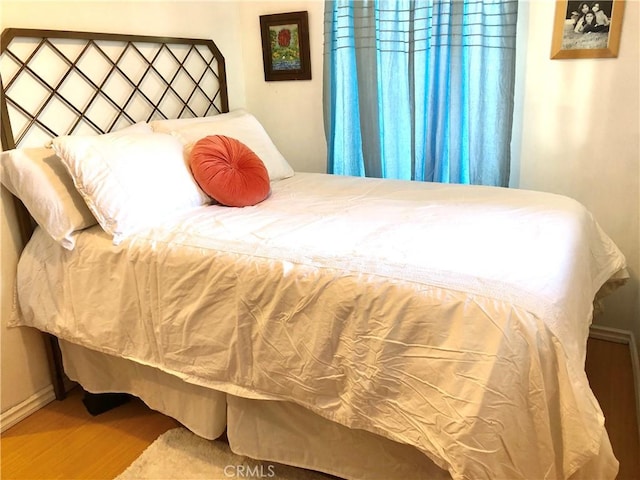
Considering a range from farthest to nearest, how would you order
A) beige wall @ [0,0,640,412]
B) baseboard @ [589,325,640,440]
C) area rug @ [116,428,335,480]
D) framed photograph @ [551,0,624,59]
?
baseboard @ [589,325,640,440] < framed photograph @ [551,0,624,59] < beige wall @ [0,0,640,412] < area rug @ [116,428,335,480]

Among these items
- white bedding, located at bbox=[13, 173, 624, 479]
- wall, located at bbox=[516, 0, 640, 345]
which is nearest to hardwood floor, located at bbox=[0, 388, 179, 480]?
white bedding, located at bbox=[13, 173, 624, 479]

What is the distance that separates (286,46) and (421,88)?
0.85 metres

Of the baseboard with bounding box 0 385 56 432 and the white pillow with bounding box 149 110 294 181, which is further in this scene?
the white pillow with bounding box 149 110 294 181

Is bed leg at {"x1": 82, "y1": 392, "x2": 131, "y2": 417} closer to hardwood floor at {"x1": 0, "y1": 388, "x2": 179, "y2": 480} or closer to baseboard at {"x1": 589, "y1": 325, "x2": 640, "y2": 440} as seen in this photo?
hardwood floor at {"x1": 0, "y1": 388, "x2": 179, "y2": 480}

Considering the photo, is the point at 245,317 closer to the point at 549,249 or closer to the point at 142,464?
the point at 142,464

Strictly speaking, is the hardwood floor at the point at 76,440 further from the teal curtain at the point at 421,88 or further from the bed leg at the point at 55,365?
the teal curtain at the point at 421,88

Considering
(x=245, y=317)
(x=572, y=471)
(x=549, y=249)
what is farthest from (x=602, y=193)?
(x=245, y=317)

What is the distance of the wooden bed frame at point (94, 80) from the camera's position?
1883 mm

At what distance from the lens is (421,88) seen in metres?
2.49

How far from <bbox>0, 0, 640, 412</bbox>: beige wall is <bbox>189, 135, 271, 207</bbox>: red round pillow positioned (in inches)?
27.4

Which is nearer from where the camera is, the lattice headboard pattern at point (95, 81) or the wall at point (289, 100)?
the lattice headboard pattern at point (95, 81)

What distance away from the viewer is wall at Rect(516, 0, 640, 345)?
220 centimetres

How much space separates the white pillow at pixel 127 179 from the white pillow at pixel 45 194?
0.09 m

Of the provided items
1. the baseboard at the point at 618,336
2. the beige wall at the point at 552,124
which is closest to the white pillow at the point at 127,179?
the beige wall at the point at 552,124
